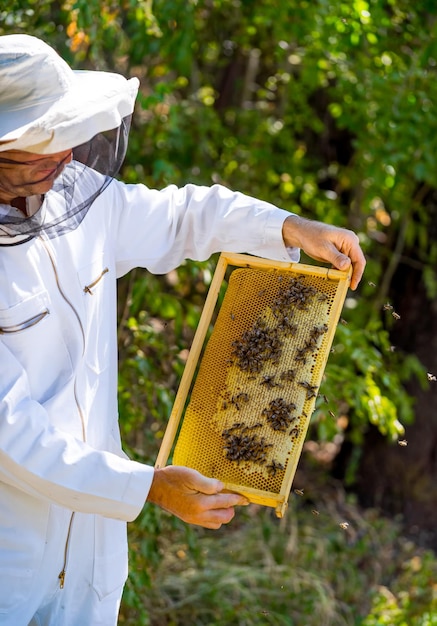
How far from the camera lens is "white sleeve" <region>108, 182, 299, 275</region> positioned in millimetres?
2508

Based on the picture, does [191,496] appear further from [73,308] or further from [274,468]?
[73,308]

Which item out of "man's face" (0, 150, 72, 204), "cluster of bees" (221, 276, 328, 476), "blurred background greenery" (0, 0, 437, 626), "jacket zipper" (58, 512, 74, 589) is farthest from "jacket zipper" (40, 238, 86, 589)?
"blurred background greenery" (0, 0, 437, 626)

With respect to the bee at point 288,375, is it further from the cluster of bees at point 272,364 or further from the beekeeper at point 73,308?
the beekeeper at point 73,308

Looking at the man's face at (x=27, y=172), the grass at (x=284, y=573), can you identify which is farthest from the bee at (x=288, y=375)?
the grass at (x=284, y=573)

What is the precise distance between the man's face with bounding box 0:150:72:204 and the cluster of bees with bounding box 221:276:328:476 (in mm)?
789

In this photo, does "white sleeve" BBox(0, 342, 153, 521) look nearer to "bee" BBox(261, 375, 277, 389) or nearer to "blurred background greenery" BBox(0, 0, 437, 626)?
"bee" BBox(261, 375, 277, 389)

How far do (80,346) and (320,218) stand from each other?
3.56 m

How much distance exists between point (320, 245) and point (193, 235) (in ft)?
1.32

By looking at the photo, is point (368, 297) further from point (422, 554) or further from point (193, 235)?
point (193, 235)

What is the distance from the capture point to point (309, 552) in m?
4.84

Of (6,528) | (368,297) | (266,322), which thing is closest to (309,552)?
(368,297)

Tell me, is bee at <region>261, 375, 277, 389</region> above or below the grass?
above

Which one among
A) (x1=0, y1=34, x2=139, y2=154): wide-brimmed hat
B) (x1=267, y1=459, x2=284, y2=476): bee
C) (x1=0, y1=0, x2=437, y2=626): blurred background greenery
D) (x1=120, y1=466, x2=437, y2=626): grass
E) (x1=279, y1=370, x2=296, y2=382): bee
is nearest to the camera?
(x1=0, y1=34, x2=139, y2=154): wide-brimmed hat

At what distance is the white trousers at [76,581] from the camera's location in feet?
7.27
